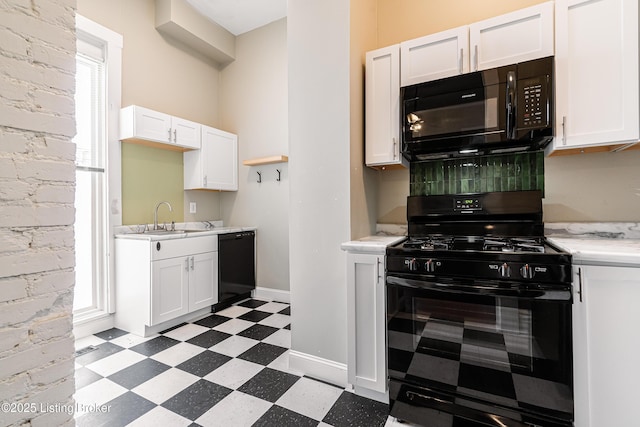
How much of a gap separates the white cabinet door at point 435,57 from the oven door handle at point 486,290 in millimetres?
1307

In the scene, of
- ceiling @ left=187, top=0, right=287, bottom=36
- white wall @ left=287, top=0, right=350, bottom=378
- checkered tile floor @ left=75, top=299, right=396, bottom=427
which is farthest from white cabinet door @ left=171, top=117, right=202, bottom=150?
checkered tile floor @ left=75, top=299, right=396, bottom=427

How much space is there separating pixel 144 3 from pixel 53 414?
3.83 m

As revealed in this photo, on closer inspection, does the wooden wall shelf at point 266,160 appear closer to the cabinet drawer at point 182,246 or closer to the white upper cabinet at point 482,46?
the cabinet drawer at point 182,246

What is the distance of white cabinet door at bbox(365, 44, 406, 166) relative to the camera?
6.57 feet

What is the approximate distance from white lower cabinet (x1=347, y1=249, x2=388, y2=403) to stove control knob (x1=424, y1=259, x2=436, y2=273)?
0.79ft

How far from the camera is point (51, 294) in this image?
0.94 meters

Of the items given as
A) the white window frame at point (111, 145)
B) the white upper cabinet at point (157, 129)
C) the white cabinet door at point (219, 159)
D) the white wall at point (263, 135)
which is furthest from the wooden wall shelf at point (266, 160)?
the white window frame at point (111, 145)

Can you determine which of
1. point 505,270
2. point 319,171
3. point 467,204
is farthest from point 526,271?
point 319,171

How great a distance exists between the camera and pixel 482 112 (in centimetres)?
176

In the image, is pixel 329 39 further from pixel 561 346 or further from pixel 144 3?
pixel 144 3

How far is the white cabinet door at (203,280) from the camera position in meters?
2.97

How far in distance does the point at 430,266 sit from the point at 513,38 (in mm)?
1429

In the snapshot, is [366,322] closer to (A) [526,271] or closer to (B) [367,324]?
(B) [367,324]

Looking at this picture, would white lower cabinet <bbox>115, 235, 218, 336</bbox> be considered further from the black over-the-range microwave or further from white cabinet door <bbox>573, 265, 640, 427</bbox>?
white cabinet door <bbox>573, 265, 640, 427</bbox>
